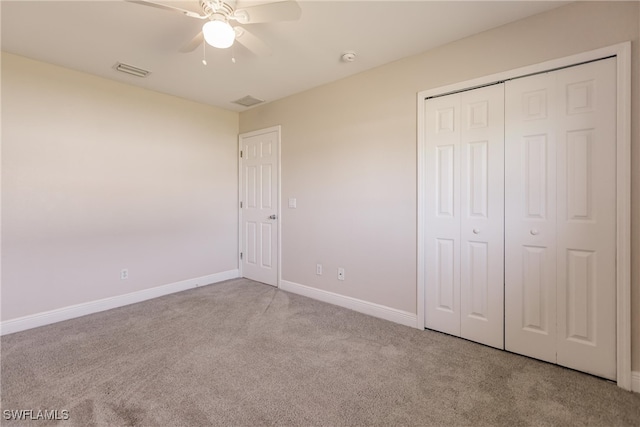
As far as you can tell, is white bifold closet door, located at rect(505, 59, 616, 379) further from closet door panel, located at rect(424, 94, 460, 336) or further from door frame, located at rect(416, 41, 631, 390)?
closet door panel, located at rect(424, 94, 460, 336)

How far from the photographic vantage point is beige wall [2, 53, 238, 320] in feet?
8.71

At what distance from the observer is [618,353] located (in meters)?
1.83

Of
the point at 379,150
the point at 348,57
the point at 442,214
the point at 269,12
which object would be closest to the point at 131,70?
the point at 269,12

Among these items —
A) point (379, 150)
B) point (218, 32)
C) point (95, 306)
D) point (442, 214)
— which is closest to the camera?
point (218, 32)

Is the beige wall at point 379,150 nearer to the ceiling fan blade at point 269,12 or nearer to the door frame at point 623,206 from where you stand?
the door frame at point 623,206

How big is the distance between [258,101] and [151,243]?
7.42 feet

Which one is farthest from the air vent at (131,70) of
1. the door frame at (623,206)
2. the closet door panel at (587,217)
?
the door frame at (623,206)

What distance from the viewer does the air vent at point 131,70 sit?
2.84m

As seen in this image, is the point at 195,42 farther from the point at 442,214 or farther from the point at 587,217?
the point at 587,217

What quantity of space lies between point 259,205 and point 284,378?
2.64 meters

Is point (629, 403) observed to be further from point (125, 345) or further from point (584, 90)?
point (125, 345)

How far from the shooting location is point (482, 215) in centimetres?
235

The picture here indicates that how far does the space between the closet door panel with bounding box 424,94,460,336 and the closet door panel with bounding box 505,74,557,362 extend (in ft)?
1.20

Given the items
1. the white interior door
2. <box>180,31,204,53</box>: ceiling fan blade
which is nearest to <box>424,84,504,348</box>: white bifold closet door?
<box>180,31,204,53</box>: ceiling fan blade
